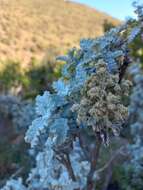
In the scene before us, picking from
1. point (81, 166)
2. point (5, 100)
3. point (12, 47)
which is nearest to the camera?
point (81, 166)

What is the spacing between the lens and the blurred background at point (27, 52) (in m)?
5.50

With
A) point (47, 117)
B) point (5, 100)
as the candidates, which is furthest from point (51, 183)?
point (5, 100)

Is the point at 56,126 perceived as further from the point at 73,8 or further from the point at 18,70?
the point at 73,8

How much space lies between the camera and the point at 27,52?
18.2 metres

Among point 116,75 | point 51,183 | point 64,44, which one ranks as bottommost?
point 64,44

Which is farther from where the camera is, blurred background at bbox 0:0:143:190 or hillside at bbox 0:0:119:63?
hillside at bbox 0:0:119:63

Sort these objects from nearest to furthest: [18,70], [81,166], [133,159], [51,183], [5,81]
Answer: [51,183]
[81,166]
[133,159]
[5,81]
[18,70]

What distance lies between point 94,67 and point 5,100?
17.4 feet

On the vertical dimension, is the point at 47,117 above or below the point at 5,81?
above

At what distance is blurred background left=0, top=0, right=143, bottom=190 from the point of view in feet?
18.0

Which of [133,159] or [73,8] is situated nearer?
[133,159]

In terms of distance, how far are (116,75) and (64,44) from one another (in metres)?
16.2

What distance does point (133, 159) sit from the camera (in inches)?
179

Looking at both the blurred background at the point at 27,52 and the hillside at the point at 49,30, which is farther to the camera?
the hillside at the point at 49,30
